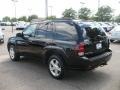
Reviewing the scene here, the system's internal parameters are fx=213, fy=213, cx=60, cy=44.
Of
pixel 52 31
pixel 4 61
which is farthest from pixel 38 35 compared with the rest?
pixel 4 61

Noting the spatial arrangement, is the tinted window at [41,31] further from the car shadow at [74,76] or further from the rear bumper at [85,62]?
the rear bumper at [85,62]

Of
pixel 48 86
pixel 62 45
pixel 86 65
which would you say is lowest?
pixel 48 86

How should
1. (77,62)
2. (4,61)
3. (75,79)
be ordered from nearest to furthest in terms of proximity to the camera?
(77,62), (75,79), (4,61)

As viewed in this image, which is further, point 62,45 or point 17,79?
point 17,79

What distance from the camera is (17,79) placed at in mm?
6098

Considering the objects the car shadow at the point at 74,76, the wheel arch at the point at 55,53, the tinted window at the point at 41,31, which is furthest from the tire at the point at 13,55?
the wheel arch at the point at 55,53

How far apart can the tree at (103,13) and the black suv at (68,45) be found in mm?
50907

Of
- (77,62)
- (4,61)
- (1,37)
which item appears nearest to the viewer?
(77,62)

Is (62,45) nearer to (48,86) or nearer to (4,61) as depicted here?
(48,86)

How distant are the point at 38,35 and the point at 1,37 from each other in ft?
30.4

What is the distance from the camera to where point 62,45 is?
225 inches

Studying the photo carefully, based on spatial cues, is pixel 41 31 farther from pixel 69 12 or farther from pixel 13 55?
pixel 69 12

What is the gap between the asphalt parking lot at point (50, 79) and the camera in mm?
5441

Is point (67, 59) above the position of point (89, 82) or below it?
above
